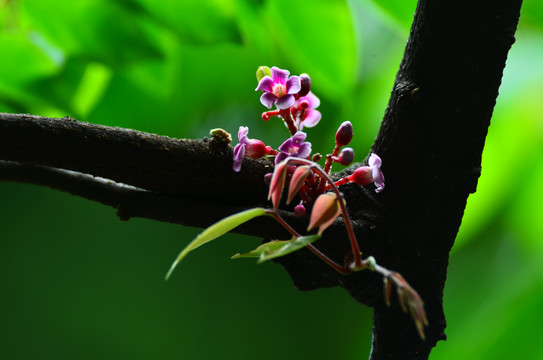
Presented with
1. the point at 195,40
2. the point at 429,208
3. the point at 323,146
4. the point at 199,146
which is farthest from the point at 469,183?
the point at 323,146

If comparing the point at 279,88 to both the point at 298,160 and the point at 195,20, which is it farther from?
the point at 195,20

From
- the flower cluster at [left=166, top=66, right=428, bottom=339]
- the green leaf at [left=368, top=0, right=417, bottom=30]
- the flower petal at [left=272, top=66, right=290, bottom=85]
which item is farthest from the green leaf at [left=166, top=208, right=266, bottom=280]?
the green leaf at [left=368, top=0, right=417, bottom=30]

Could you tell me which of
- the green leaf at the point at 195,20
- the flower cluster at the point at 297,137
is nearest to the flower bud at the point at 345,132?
the flower cluster at the point at 297,137

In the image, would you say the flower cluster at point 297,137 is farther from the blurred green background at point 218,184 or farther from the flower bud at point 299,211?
the blurred green background at point 218,184

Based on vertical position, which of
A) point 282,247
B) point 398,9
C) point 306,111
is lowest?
point 282,247

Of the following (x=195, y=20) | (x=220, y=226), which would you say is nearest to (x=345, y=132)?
(x=220, y=226)

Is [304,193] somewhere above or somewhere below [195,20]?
below

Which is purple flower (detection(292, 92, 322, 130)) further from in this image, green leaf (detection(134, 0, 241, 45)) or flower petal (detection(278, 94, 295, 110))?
green leaf (detection(134, 0, 241, 45))
